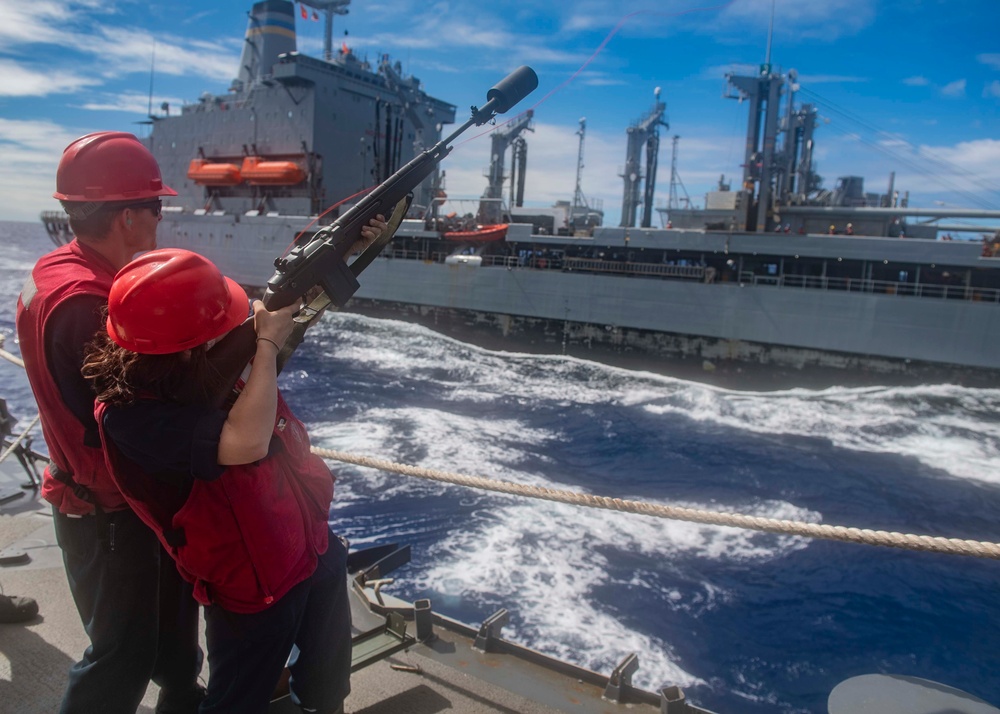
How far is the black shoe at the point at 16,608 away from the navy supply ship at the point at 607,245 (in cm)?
1526

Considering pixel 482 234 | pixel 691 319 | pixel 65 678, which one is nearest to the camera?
pixel 65 678

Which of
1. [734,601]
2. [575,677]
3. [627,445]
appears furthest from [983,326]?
[575,677]

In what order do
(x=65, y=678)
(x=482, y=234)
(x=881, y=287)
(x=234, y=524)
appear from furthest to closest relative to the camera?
(x=482, y=234) → (x=881, y=287) → (x=65, y=678) → (x=234, y=524)

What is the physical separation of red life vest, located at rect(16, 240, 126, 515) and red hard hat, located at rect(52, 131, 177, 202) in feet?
0.49

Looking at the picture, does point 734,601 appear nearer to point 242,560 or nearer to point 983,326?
point 242,560

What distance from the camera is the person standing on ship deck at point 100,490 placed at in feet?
5.13

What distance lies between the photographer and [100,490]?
5.30 feet

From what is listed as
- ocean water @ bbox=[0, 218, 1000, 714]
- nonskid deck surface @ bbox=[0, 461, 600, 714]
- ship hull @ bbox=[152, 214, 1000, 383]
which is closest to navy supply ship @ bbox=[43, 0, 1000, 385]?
ship hull @ bbox=[152, 214, 1000, 383]

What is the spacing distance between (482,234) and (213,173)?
1306 centimetres

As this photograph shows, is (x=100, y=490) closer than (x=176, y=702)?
Yes

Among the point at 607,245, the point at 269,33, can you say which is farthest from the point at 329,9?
the point at 607,245

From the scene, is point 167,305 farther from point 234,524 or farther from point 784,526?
point 784,526

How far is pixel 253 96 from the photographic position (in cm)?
2566

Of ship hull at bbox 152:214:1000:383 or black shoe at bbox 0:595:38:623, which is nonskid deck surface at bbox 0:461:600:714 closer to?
black shoe at bbox 0:595:38:623
